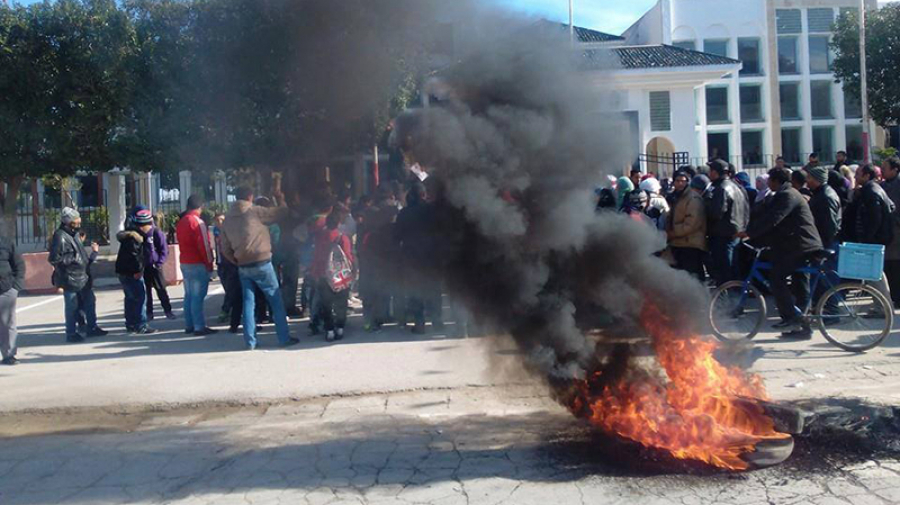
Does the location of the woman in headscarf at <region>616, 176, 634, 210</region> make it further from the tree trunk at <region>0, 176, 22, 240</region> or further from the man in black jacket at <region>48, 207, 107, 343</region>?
the tree trunk at <region>0, 176, 22, 240</region>

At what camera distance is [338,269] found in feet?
27.0

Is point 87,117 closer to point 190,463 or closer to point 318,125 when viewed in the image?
point 318,125

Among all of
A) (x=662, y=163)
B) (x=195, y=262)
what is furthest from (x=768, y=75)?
(x=195, y=262)

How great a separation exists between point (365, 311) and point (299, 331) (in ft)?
2.93

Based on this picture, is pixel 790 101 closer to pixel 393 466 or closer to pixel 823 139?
pixel 823 139

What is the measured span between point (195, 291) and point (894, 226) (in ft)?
26.4

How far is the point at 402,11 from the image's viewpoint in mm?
4980

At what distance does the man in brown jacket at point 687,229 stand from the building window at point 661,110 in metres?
14.6

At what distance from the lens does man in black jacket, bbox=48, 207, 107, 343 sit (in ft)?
28.4

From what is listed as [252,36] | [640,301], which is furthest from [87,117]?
[640,301]

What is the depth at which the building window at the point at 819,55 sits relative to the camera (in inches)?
1490

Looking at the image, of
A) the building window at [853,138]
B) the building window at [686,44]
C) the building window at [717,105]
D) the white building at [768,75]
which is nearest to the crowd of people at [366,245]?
the building window at [686,44]

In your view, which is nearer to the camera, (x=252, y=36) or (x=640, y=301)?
(x=640, y=301)

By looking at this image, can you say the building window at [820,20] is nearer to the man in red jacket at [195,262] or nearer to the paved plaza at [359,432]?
the paved plaza at [359,432]
